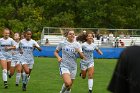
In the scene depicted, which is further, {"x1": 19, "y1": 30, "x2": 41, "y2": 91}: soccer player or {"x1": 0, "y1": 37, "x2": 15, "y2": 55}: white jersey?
{"x1": 0, "y1": 37, "x2": 15, "y2": 55}: white jersey

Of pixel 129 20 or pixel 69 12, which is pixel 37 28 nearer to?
pixel 69 12

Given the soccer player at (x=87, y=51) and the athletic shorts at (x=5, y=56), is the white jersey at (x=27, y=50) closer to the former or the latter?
the athletic shorts at (x=5, y=56)

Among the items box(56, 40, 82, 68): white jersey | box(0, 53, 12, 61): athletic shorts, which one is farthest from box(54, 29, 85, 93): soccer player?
box(0, 53, 12, 61): athletic shorts

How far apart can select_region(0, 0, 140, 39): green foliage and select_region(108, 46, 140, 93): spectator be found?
183 feet

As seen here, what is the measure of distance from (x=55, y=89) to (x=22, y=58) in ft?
5.17

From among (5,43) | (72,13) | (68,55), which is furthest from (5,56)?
(72,13)

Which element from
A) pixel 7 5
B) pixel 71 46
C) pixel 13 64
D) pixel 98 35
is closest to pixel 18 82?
pixel 13 64

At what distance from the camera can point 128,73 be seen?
13.1 ft

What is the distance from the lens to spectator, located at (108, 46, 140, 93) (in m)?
3.94

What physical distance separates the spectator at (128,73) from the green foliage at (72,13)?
55.9 meters

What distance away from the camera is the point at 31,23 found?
197ft

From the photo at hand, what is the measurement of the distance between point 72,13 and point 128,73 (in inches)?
2345

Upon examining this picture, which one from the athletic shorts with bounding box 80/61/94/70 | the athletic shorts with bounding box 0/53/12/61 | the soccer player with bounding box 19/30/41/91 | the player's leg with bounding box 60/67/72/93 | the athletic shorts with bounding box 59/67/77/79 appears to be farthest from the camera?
the athletic shorts with bounding box 0/53/12/61

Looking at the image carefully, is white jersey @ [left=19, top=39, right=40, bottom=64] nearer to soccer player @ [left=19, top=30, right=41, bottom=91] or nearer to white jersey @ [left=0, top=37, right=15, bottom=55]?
soccer player @ [left=19, top=30, right=41, bottom=91]
